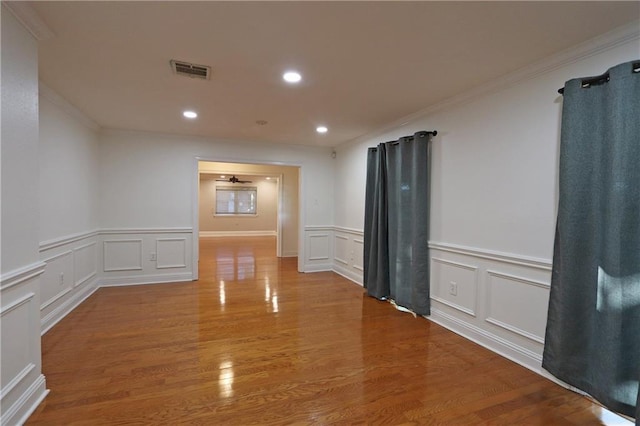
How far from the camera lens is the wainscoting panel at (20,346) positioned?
64.3 inches

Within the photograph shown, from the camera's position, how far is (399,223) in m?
3.82

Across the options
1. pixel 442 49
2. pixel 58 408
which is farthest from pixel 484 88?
pixel 58 408

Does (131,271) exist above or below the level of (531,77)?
below

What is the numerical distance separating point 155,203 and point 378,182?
138 inches

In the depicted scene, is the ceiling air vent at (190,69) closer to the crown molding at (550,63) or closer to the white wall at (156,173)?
the crown molding at (550,63)

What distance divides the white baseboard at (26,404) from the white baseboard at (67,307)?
128 cm

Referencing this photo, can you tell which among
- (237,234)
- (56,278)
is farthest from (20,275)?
(237,234)

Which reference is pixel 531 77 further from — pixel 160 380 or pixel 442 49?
pixel 160 380

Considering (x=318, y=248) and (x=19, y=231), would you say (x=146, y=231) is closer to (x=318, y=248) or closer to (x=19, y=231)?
(x=318, y=248)

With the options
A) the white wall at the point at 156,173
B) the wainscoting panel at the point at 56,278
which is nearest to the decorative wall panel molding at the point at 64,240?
the wainscoting panel at the point at 56,278

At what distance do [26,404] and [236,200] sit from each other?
10304mm

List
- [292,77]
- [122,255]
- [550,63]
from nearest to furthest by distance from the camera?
[550,63] < [292,77] < [122,255]

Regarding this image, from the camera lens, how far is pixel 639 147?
180cm

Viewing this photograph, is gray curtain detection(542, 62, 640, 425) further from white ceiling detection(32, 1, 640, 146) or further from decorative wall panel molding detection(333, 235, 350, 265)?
decorative wall panel molding detection(333, 235, 350, 265)
